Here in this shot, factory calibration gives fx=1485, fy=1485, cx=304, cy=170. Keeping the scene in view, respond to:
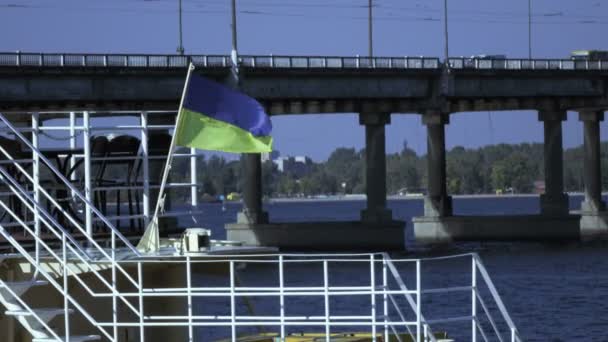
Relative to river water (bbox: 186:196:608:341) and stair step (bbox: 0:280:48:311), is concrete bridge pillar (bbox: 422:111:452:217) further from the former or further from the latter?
stair step (bbox: 0:280:48:311)

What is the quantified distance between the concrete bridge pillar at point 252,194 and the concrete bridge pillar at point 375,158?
25.6 feet

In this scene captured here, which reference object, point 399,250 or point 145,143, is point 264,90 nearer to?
point 399,250

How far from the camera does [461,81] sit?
10888cm

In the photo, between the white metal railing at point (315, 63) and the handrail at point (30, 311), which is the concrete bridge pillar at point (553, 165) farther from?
the handrail at point (30, 311)

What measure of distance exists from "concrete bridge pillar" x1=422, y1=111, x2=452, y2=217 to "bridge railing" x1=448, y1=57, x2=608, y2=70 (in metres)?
6.11

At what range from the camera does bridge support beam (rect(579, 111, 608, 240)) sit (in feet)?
406

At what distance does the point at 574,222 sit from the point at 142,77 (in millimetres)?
38326

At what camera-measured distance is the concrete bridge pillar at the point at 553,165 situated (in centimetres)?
11581

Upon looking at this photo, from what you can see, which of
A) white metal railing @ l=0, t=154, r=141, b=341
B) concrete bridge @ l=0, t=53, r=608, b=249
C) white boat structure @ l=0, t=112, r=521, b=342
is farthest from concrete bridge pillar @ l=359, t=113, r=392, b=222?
white metal railing @ l=0, t=154, r=141, b=341

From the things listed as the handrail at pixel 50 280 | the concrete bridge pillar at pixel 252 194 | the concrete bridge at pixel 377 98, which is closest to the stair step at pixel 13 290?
the handrail at pixel 50 280

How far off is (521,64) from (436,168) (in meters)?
13.0

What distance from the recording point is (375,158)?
113 metres

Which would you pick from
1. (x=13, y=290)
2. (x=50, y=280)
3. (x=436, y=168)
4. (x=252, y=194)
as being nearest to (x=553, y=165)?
(x=436, y=168)

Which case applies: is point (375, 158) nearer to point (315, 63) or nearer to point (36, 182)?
point (315, 63)
